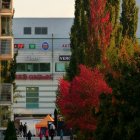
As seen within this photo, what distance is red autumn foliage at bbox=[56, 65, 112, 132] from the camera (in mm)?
64062

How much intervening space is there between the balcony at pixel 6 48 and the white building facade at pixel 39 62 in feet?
162

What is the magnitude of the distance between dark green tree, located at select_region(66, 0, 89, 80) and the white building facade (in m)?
39.9

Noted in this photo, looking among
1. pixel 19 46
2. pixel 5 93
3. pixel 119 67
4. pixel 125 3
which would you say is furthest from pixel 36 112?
pixel 119 67

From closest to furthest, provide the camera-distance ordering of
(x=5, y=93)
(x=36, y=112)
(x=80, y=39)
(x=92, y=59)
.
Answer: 1. (x=5, y=93)
2. (x=92, y=59)
3. (x=80, y=39)
4. (x=36, y=112)

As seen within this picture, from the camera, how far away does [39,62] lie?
12862 centimetres

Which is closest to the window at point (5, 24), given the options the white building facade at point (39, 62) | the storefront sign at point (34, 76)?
the white building facade at point (39, 62)

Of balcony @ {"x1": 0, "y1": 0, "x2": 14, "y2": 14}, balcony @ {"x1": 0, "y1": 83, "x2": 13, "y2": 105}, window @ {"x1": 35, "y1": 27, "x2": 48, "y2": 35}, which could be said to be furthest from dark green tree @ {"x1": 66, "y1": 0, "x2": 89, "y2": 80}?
window @ {"x1": 35, "y1": 27, "x2": 48, "y2": 35}

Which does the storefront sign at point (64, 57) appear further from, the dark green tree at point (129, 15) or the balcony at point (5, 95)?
the balcony at point (5, 95)

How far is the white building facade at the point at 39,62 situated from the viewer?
126 m

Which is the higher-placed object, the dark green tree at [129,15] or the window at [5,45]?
the dark green tree at [129,15]

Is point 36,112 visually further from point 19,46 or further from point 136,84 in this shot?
point 136,84

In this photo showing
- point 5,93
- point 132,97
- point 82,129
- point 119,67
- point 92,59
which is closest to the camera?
point 132,97

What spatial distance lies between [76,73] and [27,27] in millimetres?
54060

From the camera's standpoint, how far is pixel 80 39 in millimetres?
82125
